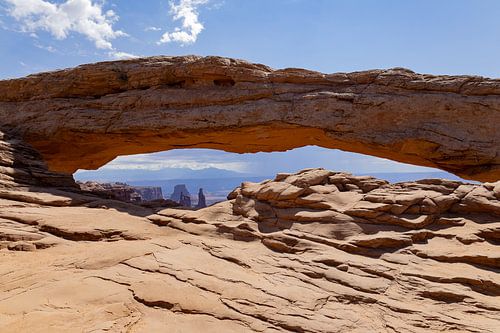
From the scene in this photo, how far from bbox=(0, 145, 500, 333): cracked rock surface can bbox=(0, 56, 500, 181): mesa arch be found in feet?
15.3

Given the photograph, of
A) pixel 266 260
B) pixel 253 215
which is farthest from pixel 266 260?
pixel 253 215

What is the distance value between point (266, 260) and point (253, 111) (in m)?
11.1

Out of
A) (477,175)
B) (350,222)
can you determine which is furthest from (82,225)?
(477,175)

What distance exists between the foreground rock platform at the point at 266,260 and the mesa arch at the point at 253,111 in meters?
4.63

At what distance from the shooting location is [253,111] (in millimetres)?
20641

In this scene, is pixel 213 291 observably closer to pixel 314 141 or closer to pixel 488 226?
pixel 488 226

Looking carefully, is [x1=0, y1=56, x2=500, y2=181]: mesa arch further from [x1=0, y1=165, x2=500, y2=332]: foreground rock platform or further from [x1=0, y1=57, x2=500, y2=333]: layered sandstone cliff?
[x1=0, y1=165, x2=500, y2=332]: foreground rock platform

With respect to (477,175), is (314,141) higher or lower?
higher

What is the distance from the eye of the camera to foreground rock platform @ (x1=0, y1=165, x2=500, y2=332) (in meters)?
8.31

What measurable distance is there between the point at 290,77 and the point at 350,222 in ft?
36.5

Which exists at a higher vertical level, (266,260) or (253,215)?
(253,215)

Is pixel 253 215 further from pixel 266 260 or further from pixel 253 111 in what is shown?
pixel 253 111

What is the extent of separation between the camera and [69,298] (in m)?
8.48

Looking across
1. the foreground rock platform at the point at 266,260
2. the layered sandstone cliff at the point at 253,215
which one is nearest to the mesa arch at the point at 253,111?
the layered sandstone cliff at the point at 253,215
